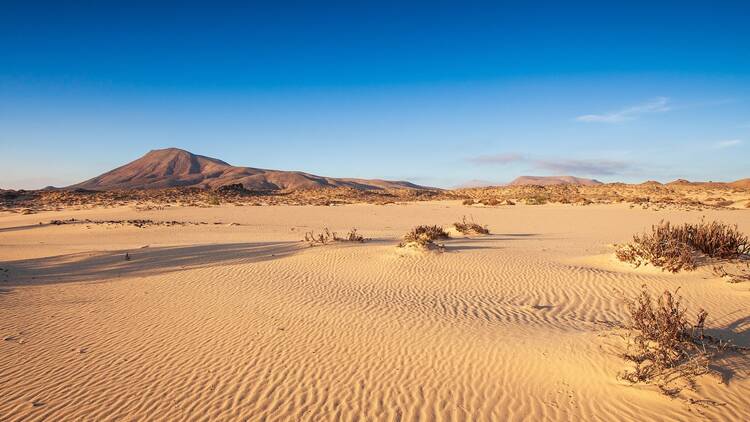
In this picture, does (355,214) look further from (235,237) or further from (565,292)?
(565,292)

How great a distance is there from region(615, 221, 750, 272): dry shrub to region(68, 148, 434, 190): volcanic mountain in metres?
80.4

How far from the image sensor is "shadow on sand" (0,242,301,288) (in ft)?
34.1

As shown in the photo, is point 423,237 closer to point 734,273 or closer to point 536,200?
point 734,273

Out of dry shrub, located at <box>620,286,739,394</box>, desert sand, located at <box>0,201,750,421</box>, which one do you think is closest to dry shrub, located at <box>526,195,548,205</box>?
desert sand, located at <box>0,201,750,421</box>

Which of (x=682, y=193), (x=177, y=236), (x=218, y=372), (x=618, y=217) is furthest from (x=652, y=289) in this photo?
(x=682, y=193)

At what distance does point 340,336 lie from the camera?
609cm

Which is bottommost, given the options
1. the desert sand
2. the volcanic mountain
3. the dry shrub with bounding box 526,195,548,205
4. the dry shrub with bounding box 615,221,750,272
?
the desert sand

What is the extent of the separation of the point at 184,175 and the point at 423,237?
105089 millimetres

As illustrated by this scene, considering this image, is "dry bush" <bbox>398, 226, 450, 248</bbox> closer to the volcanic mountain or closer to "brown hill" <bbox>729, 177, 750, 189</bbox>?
"brown hill" <bbox>729, 177, 750, 189</bbox>

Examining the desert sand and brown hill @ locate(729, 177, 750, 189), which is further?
brown hill @ locate(729, 177, 750, 189)

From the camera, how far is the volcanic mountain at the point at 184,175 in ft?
303

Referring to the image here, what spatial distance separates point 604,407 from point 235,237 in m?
16.3

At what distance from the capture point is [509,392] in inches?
170

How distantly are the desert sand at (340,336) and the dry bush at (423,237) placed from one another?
2.37ft
